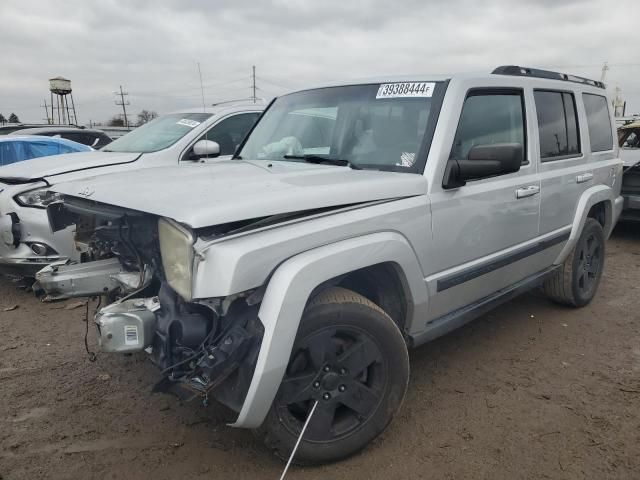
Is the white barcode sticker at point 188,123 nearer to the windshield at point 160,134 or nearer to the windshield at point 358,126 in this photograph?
the windshield at point 160,134

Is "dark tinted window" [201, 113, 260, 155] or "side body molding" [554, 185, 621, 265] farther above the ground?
"dark tinted window" [201, 113, 260, 155]

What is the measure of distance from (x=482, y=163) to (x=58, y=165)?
433 centimetres

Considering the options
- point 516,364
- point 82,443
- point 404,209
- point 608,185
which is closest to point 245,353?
point 404,209

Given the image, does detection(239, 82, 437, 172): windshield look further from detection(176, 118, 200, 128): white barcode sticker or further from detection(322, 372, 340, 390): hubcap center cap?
detection(176, 118, 200, 128): white barcode sticker

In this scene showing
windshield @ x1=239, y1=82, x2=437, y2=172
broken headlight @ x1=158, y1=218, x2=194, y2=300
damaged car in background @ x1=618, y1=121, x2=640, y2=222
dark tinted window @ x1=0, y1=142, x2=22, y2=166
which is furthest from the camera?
damaged car in background @ x1=618, y1=121, x2=640, y2=222

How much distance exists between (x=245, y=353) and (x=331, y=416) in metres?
0.59

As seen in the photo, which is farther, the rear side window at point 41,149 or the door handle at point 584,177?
the rear side window at point 41,149

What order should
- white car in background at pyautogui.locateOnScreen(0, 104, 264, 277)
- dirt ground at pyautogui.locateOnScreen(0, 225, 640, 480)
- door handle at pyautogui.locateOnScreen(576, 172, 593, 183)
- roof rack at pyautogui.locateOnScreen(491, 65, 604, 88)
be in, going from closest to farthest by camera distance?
dirt ground at pyautogui.locateOnScreen(0, 225, 640, 480) → roof rack at pyautogui.locateOnScreen(491, 65, 604, 88) → door handle at pyautogui.locateOnScreen(576, 172, 593, 183) → white car in background at pyautogui.locateOnScreen(0, 104, 264, 277)

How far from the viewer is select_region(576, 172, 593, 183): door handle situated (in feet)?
13.1

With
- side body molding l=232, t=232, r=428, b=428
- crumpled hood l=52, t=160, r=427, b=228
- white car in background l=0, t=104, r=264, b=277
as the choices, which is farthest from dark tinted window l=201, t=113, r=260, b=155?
side body molding l=232, t=232, r=428, b=428

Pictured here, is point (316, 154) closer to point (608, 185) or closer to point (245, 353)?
point (245, 353)

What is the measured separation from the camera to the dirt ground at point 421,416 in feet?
8.02

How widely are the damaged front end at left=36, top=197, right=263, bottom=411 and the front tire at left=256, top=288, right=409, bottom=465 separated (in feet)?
0.86

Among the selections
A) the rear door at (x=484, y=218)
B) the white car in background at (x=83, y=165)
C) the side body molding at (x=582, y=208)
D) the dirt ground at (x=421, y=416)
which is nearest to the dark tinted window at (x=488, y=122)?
the rear door at (x=484, y=218)
